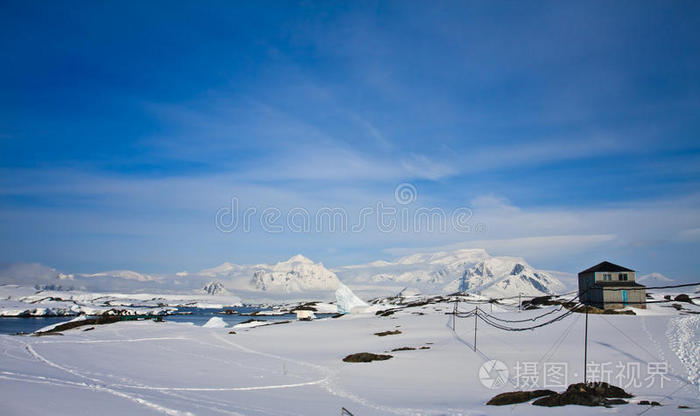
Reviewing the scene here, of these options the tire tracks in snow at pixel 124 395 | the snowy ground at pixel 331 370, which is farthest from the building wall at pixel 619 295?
the tire tracks in snow at pixel 124 395

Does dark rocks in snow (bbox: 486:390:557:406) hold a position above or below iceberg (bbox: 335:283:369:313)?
above

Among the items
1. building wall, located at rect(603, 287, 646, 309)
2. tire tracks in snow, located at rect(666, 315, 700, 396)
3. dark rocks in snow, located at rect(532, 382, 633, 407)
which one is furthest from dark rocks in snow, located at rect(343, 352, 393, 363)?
building wall, located at rect(603, 287, 646, 309)

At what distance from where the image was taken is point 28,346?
37625 mm

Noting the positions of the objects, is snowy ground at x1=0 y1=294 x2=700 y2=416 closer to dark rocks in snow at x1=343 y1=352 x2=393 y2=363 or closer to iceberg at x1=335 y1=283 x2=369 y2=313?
dark rocks in snow at x1=343 y1=352 x2=393 y2=363

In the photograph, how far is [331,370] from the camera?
27766 millimetres

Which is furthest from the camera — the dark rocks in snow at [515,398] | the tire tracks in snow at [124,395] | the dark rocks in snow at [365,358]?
the dark rocks in snow at [365,358]

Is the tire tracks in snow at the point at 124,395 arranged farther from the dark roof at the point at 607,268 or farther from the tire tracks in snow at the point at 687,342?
the dark roof at the point at 607,268

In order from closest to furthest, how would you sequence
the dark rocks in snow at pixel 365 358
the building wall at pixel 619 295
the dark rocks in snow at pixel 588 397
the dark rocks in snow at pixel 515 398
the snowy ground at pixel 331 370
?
the dark rocks in snow at pixel 588 397 < the snowy ground at pixel 331 370 < the dark rocks in snow at pixel 515 398 < the dark rocks in snow at pixel 365 358 < the building wall at pixel 619 295

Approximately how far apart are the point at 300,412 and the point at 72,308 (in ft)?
644

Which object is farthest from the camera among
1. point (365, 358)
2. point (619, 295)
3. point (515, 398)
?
point (619, 295)

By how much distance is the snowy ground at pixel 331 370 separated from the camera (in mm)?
15977

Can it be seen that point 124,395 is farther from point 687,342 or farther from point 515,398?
point 687,342

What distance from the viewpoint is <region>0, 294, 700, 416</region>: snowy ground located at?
15977mm

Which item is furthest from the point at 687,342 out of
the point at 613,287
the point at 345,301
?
the point at 345,301
